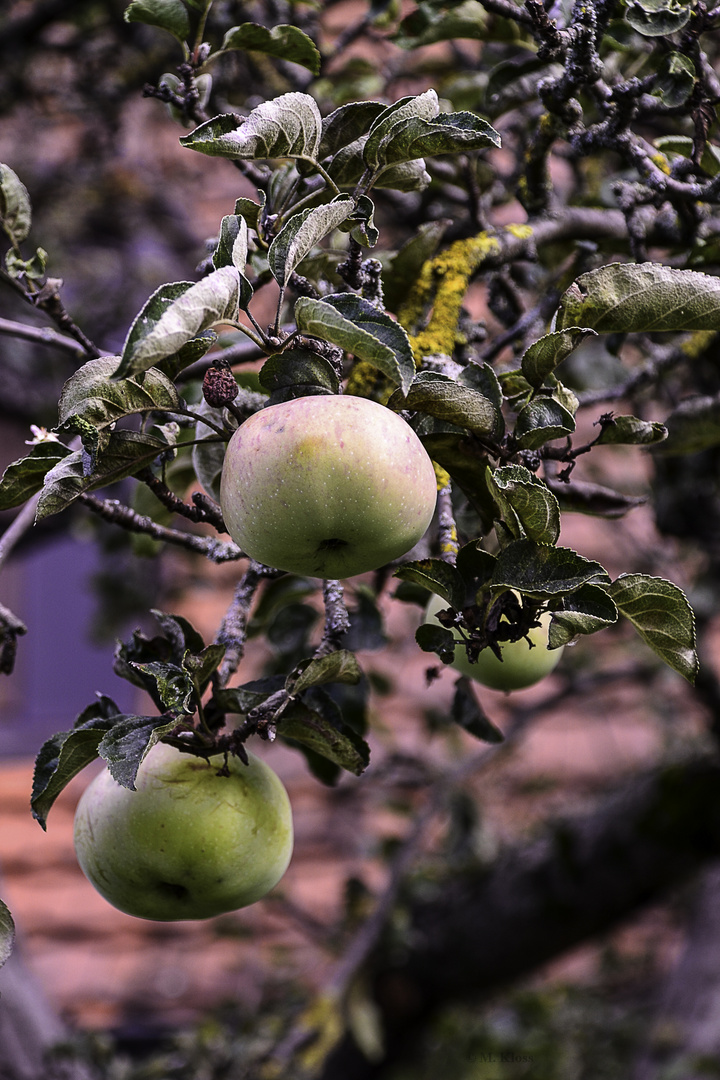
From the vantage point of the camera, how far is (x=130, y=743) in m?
0.61

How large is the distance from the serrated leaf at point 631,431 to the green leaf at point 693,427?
276 mm

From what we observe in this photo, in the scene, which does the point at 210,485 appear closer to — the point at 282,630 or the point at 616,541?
the point at 282,630

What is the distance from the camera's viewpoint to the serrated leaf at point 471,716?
89cm

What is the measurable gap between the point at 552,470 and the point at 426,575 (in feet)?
1.08

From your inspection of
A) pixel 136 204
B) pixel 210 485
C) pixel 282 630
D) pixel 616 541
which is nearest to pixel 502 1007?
pixel 616 541

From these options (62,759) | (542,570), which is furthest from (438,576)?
(62,759)

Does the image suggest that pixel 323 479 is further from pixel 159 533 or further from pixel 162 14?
pixel 162 14

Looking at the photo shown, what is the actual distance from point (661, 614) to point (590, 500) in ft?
0.68

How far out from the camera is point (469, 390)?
0.63 metres

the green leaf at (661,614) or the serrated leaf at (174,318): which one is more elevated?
the serrated leaf at (174,318)

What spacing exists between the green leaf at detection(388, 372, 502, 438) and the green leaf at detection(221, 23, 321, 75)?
0.44 meters

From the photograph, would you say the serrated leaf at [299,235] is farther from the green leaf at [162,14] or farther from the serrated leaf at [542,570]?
the green leaf at [162,14]

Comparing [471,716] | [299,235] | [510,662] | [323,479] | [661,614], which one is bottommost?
[471,716]

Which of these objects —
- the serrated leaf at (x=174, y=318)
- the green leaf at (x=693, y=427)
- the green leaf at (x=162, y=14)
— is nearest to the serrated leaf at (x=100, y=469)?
the serrated leaf at (x=174, y=318)
